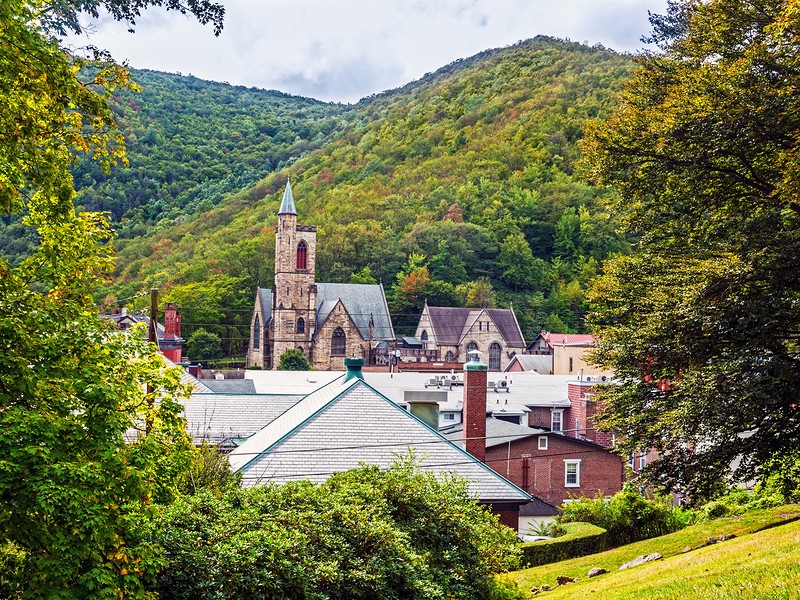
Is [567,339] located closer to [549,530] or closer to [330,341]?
[330,341]

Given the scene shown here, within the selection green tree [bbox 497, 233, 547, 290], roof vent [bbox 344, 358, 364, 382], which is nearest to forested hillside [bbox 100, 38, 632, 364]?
green tree [bbox 497, 233, 547, 290]

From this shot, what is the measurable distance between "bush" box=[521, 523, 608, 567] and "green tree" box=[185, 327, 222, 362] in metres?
72.0

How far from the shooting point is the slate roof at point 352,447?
61.4 feet

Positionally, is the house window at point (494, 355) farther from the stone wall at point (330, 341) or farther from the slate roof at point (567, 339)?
the stone wall at point (330, 341)

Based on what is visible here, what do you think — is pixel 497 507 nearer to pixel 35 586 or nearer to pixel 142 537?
pixel 142 537

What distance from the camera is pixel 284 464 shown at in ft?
61.1

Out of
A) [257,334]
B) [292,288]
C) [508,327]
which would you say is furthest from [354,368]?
[508,327]

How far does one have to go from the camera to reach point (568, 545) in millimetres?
23766

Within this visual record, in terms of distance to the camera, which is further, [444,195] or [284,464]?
[444,195]

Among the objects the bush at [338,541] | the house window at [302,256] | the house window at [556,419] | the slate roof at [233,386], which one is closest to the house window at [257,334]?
the house window at [302,256]

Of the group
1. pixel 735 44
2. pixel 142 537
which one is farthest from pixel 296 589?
pixel 735 44

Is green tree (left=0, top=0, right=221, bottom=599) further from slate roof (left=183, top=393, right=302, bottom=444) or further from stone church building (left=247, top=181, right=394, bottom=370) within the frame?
stone church building (left=247, top=181, right=394, bottom=370)

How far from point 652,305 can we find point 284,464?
9754mm

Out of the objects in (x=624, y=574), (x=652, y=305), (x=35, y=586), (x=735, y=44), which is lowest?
(x=624, y=574)
